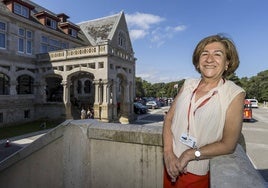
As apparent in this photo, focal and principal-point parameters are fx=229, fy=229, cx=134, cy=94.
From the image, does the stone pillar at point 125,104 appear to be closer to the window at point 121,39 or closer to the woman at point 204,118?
the window at point 121,39

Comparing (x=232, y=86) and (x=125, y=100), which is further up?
(x=232, y=86)

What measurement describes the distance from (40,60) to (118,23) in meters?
12.0

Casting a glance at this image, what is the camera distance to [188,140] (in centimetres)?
227

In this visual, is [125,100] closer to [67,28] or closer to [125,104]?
[125,104]

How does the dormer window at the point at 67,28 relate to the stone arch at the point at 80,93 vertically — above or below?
above

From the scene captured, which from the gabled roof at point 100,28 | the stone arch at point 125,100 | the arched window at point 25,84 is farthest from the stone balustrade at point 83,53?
the gabled roof at point 100,28

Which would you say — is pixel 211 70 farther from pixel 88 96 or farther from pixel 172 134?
pixel 88 96

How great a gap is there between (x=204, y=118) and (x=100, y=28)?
32793mm

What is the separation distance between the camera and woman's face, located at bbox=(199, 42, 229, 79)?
2455mm

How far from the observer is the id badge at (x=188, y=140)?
2.24m

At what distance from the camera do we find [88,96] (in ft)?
107

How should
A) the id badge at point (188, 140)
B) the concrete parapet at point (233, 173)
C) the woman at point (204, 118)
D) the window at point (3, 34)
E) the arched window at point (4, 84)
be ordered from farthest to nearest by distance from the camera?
the arched window at point (4, 84)
the window at point (3, 34)
the id badge at point (188, 140)
the woman at point (204, 118)
the concrete parapet at point (233, 173)

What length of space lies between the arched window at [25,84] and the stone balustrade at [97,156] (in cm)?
1997

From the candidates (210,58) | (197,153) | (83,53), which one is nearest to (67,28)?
(83,53)
